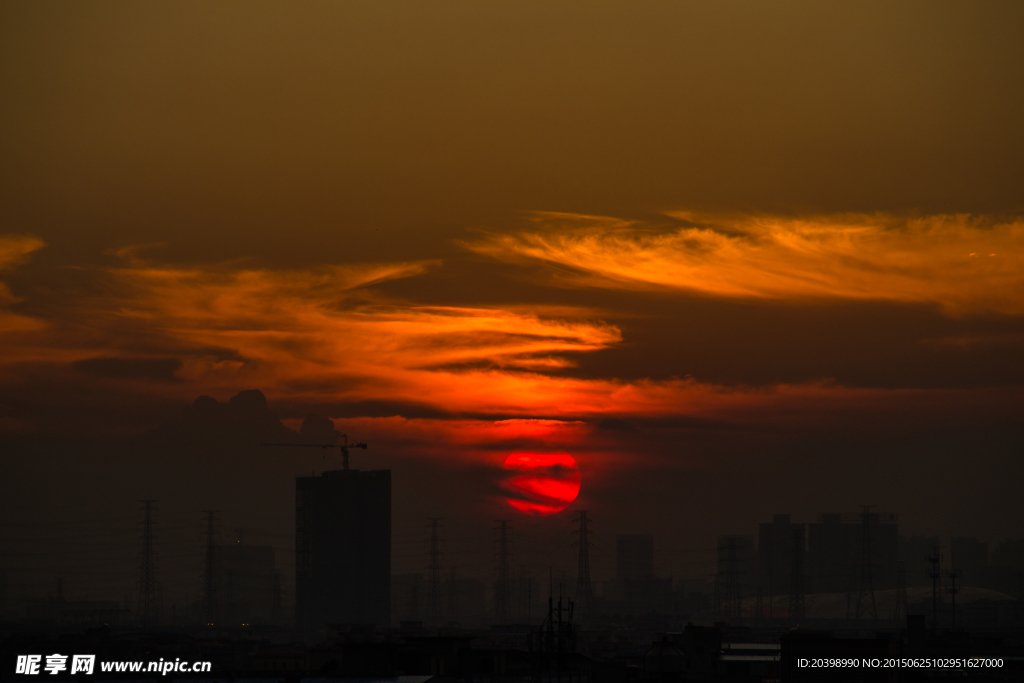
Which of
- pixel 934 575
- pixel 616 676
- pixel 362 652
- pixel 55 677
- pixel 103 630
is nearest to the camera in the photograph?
pixel 55 677

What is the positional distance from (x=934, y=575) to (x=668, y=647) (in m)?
118

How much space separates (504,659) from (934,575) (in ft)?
397

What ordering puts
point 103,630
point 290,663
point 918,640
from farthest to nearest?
point 103,630 → point 290,663 → point 918,640

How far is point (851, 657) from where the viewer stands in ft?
275

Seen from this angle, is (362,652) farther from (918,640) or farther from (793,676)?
(918,640)

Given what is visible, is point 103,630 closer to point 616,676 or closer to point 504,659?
point 504,659

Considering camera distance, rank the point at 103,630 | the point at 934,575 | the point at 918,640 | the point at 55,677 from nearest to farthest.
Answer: the point at 55,677, the point at 918,640, the point at 103,630, the point at 934,575

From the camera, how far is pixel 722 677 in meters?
92.3

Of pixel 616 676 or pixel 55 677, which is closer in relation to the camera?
pixel 55 677

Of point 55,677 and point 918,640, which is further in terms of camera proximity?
point 918,640

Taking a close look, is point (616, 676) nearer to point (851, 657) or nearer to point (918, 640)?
point (851, 657)

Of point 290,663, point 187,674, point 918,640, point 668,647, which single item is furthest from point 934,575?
Result: point 187,674

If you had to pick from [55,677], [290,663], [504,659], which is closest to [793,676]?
[504,659]

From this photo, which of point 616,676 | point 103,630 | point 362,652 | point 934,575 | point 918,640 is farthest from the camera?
point 934,575
